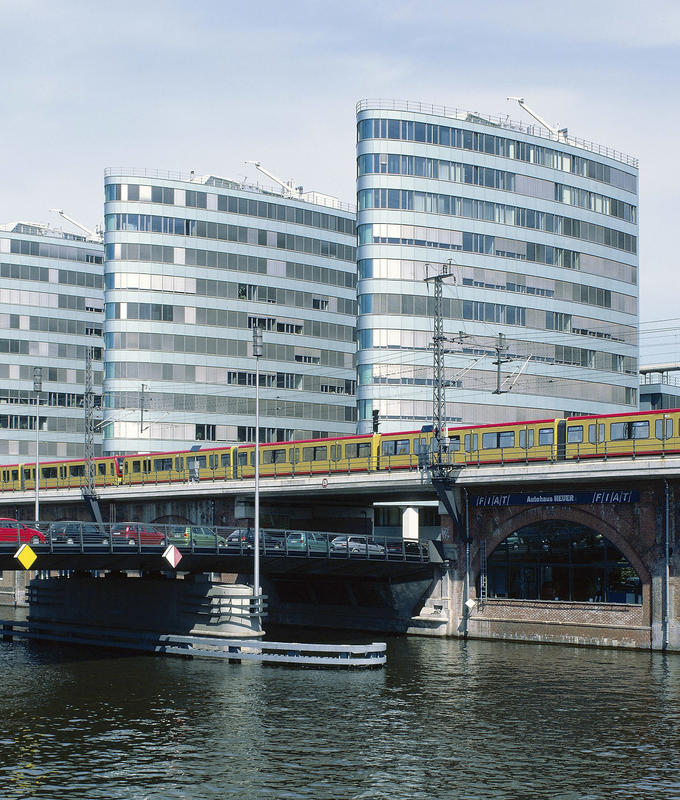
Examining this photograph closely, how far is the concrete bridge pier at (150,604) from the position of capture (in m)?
62.3

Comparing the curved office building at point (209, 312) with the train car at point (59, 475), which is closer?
the train car at point (59, 475)

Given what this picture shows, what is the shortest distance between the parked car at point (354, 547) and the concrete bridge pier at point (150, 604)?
7880mm

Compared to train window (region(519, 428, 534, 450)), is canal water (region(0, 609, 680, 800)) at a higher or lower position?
lower

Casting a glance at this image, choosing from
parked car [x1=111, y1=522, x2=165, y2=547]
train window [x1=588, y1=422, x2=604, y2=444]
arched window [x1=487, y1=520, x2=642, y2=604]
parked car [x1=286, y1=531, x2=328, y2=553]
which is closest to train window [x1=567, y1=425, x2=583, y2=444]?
train window [x1=588, y1=422, x2=604, y2=444]

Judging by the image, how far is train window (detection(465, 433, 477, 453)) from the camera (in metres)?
71.8

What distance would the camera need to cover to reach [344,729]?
4097 cm

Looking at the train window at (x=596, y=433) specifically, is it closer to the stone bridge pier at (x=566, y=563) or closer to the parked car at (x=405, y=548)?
the stone bridge pier at (x=566, y=563)

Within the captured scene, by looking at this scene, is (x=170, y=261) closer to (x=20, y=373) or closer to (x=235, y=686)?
(x=20, y=373)

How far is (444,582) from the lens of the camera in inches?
2805

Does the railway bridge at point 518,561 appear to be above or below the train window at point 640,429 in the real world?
below

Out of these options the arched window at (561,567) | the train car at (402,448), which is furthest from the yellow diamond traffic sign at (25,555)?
the arched window at (561,567)

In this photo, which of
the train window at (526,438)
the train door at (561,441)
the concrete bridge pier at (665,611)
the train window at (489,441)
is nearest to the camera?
the concrete bridge pier at (665,611)

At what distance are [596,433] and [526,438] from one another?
4.97m

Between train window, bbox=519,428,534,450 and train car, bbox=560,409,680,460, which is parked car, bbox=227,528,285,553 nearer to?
train window, bbox=519,428,534,450
